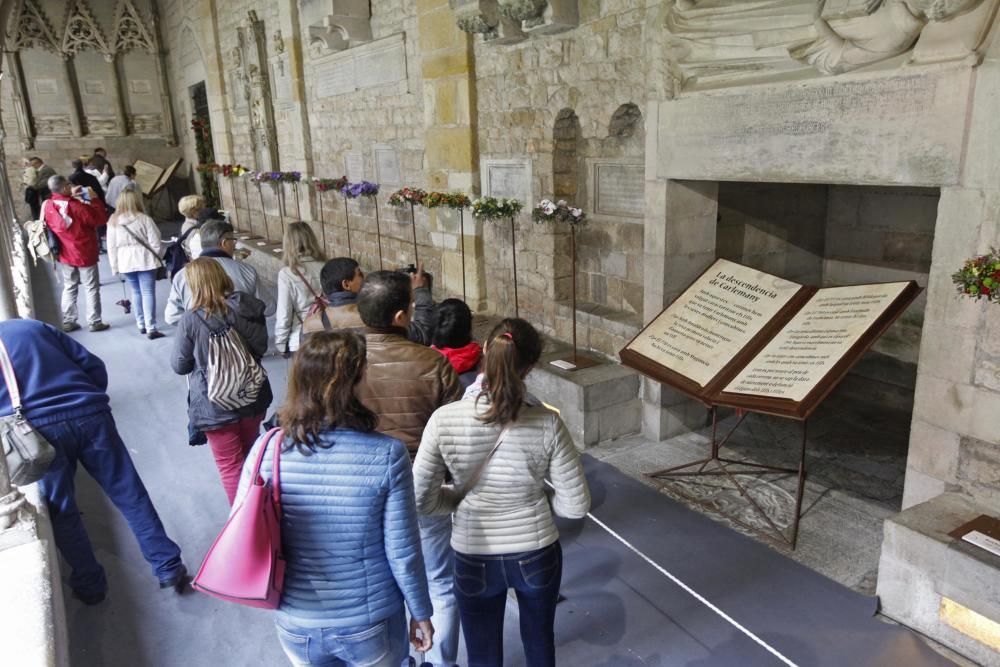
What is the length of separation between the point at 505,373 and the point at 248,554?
0.79 meters

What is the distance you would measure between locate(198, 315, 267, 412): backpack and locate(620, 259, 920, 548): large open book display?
2046 millimetres

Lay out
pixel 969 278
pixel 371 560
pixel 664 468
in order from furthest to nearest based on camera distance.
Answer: pixel 664 468 < pixel 969 278 < pixel 371 560

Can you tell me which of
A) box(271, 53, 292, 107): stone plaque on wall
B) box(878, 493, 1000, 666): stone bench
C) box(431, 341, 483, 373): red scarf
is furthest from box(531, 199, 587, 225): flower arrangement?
box(271, 53, 292, 107): stone plaque on wall

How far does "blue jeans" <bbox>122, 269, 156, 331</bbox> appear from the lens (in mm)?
6605

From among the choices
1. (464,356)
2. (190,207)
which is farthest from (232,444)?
(190,207)

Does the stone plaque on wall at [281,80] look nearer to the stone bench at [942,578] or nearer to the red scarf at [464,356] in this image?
the red scarf at [464,356]

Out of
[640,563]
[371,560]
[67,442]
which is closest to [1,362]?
[67,442]

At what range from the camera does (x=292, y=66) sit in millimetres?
9055

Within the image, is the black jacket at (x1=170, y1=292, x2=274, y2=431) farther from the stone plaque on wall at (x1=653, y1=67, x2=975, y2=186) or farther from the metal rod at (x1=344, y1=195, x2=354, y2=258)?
the metal rod at (x1=344, y1=195, x2=354, y2=258)

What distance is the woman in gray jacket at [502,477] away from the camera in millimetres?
1959

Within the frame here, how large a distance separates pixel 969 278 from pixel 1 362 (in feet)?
11.6

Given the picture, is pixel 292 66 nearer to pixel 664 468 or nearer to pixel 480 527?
pixel 664 468

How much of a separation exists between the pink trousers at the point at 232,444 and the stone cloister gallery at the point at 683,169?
1985 mm

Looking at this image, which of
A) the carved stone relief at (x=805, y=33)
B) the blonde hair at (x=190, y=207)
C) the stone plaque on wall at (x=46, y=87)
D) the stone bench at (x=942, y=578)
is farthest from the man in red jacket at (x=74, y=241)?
the stone plaque on wall at (x=46, y=87)
